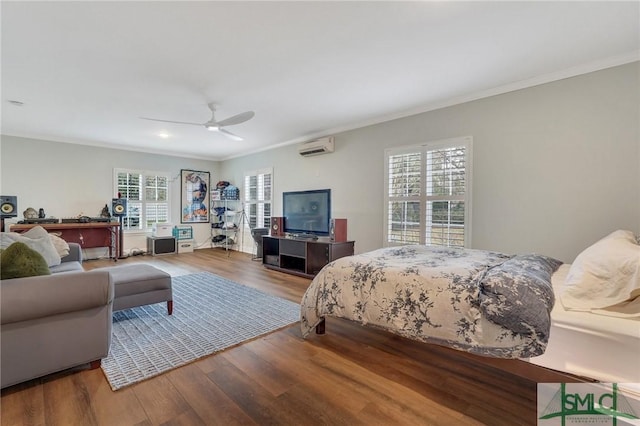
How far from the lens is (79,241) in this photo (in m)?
5.54

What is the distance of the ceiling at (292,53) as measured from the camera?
1.95 meters

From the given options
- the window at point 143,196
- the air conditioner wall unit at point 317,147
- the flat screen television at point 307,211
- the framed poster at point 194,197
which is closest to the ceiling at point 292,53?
the air conditioner wall unit at point 317,147

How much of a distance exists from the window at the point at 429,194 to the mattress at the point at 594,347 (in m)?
1.95

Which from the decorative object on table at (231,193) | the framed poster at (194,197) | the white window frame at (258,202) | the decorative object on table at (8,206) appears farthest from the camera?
the framed poster at (194,197)

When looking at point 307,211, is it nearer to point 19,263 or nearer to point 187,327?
point 187,327

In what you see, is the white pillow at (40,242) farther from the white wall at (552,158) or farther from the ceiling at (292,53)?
the white wall at (552,158)

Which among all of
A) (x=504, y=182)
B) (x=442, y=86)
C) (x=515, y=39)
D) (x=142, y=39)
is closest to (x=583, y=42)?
(x=515, y=39)

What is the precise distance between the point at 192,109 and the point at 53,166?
3.90 metres

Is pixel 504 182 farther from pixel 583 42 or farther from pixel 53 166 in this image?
pixel 53 166

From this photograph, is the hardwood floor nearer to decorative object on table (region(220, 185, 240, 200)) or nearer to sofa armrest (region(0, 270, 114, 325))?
sofa armrest (region(0, 270, 114, 325))

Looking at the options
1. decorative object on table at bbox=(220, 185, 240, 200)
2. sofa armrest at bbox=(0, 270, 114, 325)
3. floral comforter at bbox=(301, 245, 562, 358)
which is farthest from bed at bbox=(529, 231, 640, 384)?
decorative object on table at bbox=(220, 185, 240, 200)

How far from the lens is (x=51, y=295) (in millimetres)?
1651

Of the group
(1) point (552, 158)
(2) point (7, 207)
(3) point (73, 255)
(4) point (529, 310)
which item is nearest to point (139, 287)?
(3) point (73, 255)

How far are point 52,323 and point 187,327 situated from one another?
106cm
